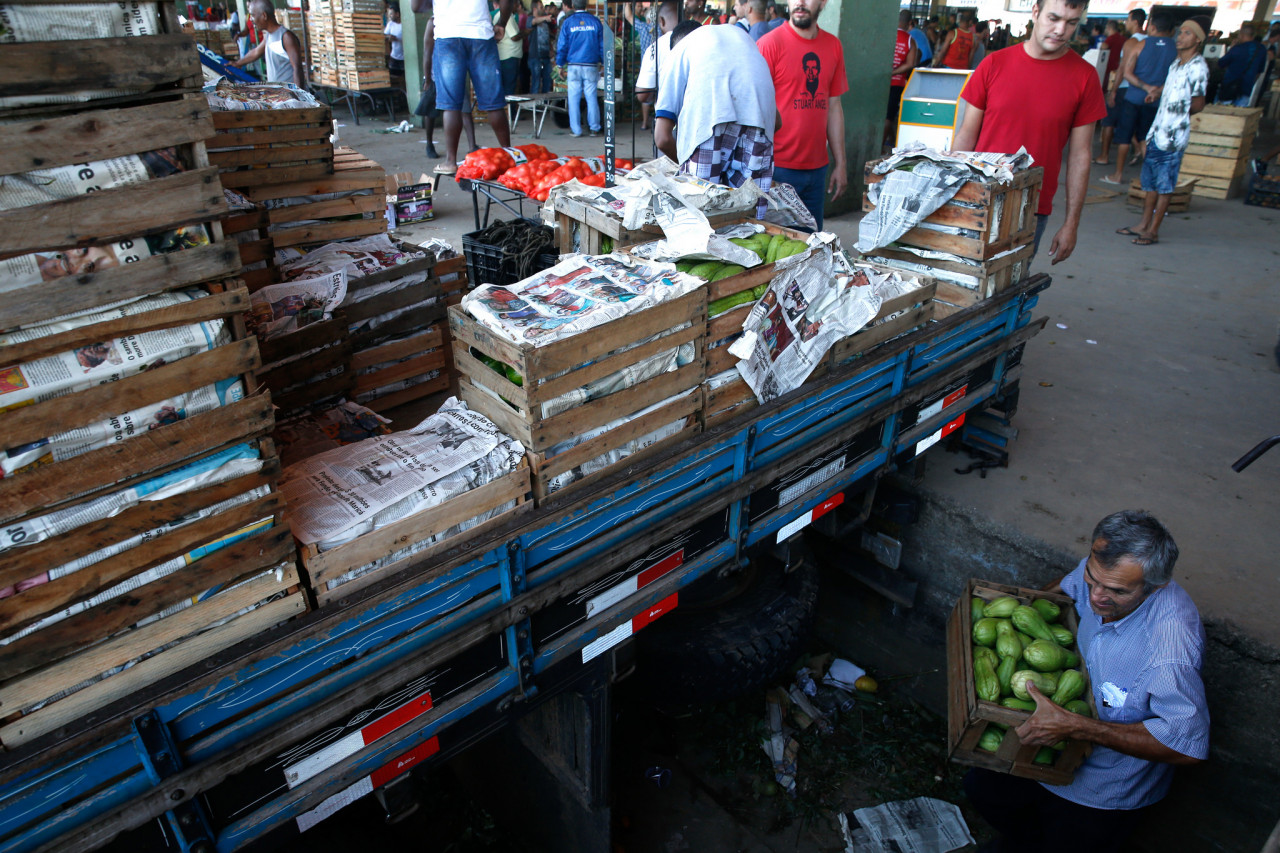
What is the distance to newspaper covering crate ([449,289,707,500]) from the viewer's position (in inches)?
97.7

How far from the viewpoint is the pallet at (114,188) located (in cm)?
157

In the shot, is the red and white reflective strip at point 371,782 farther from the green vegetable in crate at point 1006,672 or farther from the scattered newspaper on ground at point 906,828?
the scattered newspaper on ground at point 906,828

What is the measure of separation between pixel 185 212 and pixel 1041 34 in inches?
191

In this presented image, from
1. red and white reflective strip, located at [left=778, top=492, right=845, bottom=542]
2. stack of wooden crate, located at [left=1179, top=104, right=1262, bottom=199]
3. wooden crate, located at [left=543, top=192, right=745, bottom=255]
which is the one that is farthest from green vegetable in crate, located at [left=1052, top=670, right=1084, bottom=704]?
stack of wooden crate, located at [left=1179, top=104, right=1262, bottom=199]

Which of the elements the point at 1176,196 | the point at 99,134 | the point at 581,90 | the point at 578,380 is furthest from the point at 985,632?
the point at 581,90

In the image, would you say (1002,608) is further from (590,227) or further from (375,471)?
(375,471)

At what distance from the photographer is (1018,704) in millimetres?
3010

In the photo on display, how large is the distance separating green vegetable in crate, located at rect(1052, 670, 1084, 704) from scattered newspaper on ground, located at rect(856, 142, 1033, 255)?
244 cm

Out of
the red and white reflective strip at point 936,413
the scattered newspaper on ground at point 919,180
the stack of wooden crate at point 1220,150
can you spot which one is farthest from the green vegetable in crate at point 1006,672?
the stack of wooden crate at point 1220,150

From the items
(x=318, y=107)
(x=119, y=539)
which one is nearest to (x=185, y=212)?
(x=119, y=539)

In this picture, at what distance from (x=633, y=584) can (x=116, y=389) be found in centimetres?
178

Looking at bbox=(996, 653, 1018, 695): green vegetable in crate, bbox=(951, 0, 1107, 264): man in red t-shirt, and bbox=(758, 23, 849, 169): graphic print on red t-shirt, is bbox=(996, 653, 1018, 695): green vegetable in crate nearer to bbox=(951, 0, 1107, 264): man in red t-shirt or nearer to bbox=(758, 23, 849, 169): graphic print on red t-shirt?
bbox=(951, 0, 1107, 264): man in red t-shirt

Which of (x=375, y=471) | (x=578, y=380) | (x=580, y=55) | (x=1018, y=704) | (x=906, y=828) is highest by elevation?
(x=580, y=55)

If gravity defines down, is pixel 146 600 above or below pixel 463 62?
below
